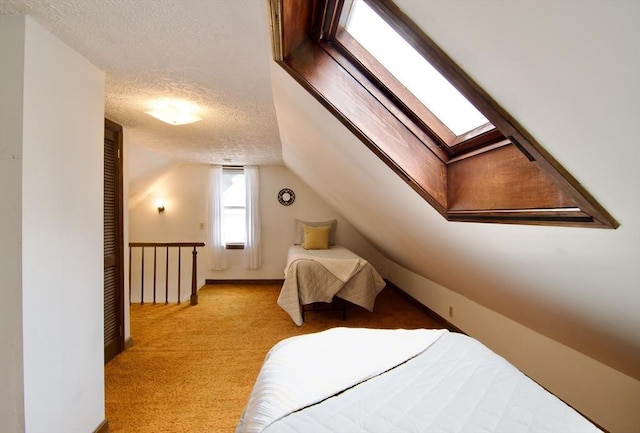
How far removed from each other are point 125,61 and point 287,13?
101 cm

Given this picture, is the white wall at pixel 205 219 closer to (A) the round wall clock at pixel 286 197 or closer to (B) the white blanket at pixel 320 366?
(A) the round wall clock at pixel 286 197

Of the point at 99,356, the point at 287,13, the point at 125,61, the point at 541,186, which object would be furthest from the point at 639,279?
the point at 99,356

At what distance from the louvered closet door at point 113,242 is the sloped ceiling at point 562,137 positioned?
61.9 inches

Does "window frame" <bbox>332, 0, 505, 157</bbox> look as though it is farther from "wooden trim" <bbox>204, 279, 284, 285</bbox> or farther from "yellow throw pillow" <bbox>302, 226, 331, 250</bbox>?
"wooden trim" <bbox>204, 279, 284, 285</bbox>

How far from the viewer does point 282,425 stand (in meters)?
0.83

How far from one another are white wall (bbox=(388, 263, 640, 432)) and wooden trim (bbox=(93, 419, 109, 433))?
2651 millimetres

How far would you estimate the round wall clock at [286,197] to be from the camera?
5.31 m

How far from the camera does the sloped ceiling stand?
50 centimetres

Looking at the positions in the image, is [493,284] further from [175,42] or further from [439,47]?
Result: [175,42]

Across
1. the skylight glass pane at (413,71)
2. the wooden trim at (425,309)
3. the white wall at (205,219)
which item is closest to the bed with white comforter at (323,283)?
the wooden trim at (425,309)

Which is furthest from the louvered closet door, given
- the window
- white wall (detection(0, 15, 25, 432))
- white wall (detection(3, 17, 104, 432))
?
the window

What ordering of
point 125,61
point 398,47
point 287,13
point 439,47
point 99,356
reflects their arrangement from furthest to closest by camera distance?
point 99,356 → point 125,61 → point 398,47 → point 287,13 → point 439,47

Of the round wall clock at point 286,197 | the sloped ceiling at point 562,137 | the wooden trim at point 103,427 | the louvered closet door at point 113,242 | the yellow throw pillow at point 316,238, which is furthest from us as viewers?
the round wall clock at point 286,197

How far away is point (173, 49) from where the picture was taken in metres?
1.40
